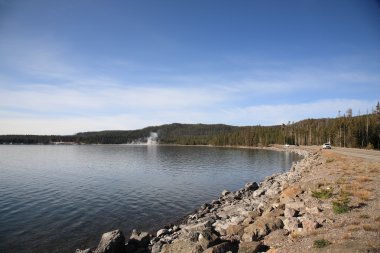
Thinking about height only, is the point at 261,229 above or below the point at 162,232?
above

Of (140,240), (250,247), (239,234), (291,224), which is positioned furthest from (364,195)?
(140,240)

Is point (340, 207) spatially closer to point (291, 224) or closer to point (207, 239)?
point (291, 224)

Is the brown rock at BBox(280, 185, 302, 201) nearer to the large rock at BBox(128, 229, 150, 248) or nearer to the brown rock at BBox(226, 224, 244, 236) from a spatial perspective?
the brown rock at BBox(226, 224, 244, 236)

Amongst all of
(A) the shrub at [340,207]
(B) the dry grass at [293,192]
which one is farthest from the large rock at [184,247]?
(B) the dry grass at [293,192]

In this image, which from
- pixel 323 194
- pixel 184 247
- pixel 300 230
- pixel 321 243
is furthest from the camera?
pixel 323 194

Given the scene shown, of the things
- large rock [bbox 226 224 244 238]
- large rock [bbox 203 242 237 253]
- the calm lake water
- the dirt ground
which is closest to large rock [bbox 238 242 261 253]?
large rock [bbox 203 242 237 253]

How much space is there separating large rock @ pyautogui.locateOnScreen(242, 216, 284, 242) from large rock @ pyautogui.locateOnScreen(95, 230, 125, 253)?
8365 millimetres

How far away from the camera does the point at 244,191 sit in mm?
44406

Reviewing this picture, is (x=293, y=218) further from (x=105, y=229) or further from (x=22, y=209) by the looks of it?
(x=22, y=209)

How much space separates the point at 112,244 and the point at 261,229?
9.75 m

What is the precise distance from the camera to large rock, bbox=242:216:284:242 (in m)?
18.0

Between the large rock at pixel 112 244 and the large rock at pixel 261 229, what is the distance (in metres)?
8.36

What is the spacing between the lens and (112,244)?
795 inches

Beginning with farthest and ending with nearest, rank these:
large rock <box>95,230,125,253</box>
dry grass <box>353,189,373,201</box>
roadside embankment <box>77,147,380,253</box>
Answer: dry grass <box>353,189,373,201</box> < large rock <box>95,230,125,253</box> < roadside embankment <box>77,147,380,253</box>
